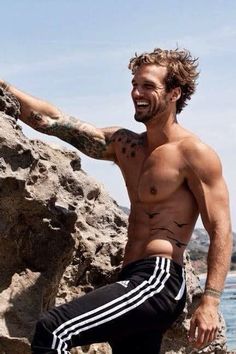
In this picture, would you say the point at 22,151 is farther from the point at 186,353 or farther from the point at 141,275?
the point at 186,353

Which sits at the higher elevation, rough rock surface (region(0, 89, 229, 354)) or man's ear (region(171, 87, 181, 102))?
man's ear (region(171, 87, 181, 102))

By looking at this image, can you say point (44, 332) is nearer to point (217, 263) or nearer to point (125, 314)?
point (125, 314)

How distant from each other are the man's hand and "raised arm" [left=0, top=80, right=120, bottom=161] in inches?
63.4

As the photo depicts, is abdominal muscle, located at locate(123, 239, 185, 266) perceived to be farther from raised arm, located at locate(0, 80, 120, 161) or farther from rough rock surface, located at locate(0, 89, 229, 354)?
raised arm, located at locate(0, 80, 120, 161)

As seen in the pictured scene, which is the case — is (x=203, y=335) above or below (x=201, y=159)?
below

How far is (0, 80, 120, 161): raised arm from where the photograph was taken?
6.56 meters

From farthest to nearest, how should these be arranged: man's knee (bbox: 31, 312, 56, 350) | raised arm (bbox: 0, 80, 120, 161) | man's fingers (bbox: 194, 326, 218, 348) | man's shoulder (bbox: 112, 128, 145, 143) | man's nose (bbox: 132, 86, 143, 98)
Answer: raised arm (bbox: 0, 80, 120, 161) → man's shoulder (bbox: 112, 128, 145, 143) → man's nose (bbox: 132, 86, 143, 98) → man's fingers (bbox: 194, 326, 218, 348) → man's knee (bbox: 31, 312, 56, 350)

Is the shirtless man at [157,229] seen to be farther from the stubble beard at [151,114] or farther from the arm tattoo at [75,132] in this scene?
the arm tattoo at [75,132]

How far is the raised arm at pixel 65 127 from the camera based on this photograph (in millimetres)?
6564

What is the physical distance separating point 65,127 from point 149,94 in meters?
1.14

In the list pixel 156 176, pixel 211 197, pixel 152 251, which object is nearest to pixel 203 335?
pixel 152 251

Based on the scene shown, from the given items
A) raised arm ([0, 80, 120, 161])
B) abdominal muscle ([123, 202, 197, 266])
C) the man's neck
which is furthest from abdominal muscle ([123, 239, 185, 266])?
raised arm ([0, 80, 120, 161])

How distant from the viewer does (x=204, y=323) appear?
206 inches

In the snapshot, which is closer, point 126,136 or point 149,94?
point 149,94
